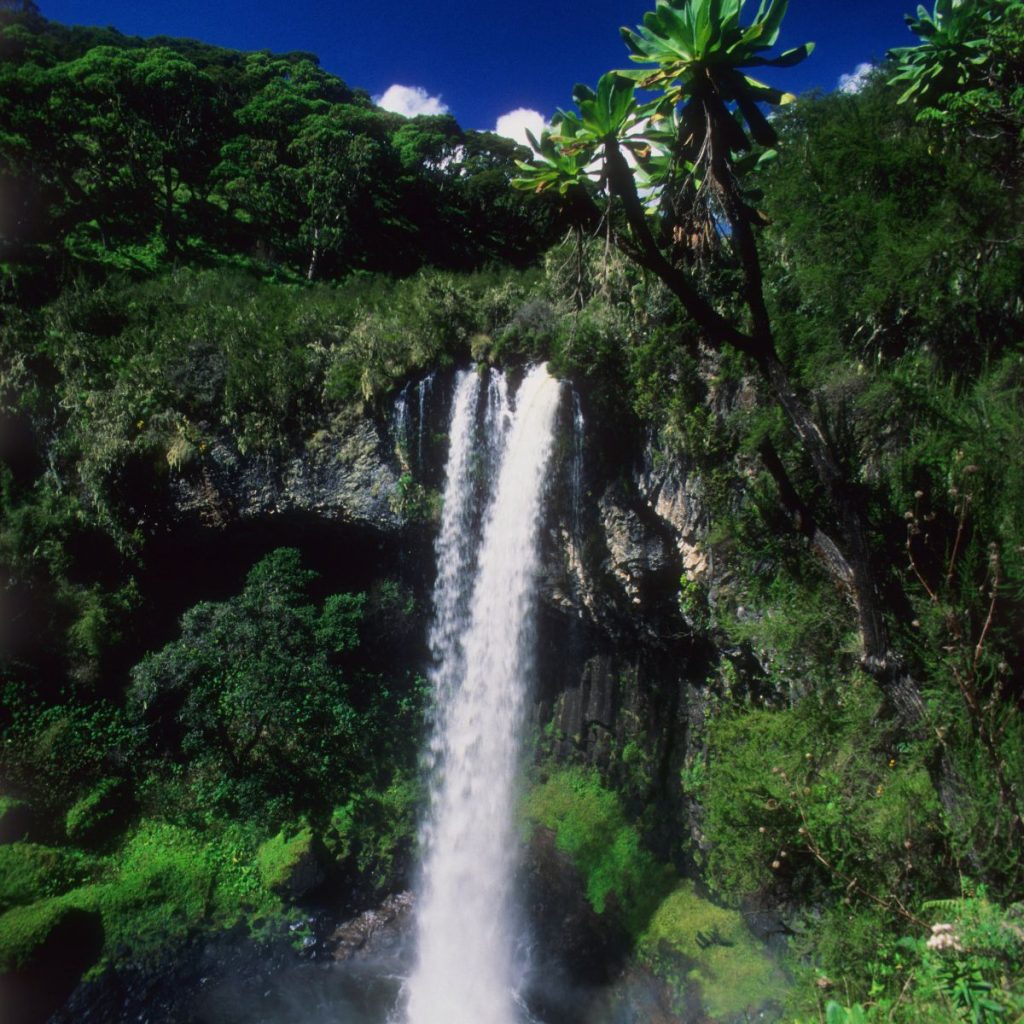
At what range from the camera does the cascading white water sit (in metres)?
9.69

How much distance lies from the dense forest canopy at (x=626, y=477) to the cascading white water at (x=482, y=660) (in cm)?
62

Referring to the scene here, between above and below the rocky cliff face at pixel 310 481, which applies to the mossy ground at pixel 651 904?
below

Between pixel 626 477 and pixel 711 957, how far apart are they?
605 centimetres

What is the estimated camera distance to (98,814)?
10.0 meters

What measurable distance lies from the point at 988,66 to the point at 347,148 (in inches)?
609

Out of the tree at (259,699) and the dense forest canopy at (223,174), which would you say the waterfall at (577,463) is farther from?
the dense forest canopy at (223,174)

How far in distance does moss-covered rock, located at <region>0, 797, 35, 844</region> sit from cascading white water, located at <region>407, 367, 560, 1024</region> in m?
5.69

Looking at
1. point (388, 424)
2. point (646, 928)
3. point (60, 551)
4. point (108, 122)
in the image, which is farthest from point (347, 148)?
point (646, 928)

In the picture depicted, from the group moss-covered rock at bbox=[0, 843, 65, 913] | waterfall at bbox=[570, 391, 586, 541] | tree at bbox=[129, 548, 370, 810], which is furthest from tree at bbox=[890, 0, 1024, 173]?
moss-covered rock at bbox=[0, 843, 65, 913]

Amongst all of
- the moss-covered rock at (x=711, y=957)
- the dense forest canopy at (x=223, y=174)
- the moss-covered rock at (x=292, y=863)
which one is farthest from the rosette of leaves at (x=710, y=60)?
the dense forest canopy at (x=223, y=174)

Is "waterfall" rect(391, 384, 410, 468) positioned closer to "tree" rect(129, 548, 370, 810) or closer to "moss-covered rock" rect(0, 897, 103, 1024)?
"tree" rect(129, 548, 370, 810)

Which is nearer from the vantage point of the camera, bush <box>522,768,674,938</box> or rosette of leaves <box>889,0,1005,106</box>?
rosette of leaves <box>889,0,1005,106</box>

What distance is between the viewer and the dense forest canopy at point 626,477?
4.32 m

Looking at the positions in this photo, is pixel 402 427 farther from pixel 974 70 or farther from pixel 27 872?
pixel 974 70
